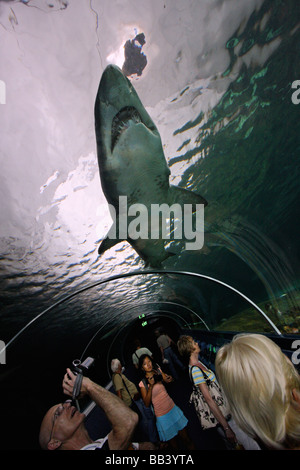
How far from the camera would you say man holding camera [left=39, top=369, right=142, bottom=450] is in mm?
2051

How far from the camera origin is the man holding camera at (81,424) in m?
2.05

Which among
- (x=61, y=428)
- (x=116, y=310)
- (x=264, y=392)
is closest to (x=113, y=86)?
(x=264, y=392)

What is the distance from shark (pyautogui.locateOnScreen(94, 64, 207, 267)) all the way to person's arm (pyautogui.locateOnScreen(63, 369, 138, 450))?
3354 mm

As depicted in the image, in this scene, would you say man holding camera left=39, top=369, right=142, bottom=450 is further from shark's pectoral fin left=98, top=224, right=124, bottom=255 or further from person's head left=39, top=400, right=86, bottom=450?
shark's pectoral fin left=98, top=224, right=124, bottom=255

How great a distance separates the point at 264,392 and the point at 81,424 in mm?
2437

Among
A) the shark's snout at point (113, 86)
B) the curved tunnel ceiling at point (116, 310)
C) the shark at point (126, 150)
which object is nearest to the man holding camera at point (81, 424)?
the shark at point (126, 150)

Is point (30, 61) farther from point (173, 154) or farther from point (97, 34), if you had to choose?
point (173, 154)

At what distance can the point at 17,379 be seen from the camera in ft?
50.7

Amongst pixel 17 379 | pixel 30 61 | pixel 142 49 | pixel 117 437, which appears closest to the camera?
pixel 117 437

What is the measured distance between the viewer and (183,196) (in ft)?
19.2

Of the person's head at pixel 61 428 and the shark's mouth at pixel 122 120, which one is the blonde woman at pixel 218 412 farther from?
the shark's mouth at pixel 122 120

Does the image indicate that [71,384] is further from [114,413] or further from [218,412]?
[218,412]

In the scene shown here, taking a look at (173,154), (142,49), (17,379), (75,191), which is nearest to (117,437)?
(75,191)
